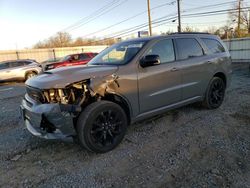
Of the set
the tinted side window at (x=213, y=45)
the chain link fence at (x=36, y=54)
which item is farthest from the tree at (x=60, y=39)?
the tinted side window at (x=213, y=45)

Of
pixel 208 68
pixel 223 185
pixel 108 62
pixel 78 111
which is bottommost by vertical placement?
pixel 223 185

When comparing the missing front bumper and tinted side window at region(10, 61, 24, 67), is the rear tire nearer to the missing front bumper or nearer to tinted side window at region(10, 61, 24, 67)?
the missing front bumper

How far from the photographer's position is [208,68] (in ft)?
16.8

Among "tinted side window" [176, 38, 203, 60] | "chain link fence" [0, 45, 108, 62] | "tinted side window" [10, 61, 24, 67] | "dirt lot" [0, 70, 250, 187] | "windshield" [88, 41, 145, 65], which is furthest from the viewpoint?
"chain link fence" [0, 45, 108, 62]

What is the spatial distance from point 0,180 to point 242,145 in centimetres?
361

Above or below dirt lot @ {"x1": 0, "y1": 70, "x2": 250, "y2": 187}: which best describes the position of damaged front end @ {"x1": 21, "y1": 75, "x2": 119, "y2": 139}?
above

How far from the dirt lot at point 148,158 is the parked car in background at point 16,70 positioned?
34.0 feet

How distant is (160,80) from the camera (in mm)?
4148

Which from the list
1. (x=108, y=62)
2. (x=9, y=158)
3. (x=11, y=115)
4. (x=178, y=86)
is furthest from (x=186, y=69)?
(x=11, y=115)

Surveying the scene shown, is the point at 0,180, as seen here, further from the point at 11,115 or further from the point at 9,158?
the point at 11,115

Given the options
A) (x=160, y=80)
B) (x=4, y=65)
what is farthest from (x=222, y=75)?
(x=4, y=65)

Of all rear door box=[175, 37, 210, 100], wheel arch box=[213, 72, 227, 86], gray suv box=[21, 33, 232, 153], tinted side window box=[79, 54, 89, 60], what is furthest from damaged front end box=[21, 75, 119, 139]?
tinted side window box=[79, 54, 89, 60]

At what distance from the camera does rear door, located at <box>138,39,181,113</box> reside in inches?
156

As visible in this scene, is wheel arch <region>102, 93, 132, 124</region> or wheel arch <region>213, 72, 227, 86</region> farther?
wheel arch <region>213, 72, 227, 86</region>
